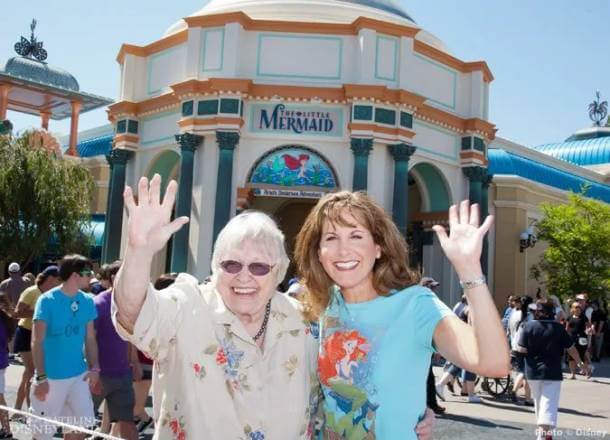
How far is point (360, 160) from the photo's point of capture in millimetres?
16922

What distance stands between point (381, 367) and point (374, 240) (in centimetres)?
58

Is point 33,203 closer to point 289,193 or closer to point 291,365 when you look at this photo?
point 289,193

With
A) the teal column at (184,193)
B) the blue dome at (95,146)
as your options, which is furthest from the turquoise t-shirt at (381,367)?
the blue dome at (95,146)

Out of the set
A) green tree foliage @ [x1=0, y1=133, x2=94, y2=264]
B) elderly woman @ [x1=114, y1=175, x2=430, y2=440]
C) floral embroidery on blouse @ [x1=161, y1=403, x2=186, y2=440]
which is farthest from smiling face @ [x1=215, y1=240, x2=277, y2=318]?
green tree foliage @ [x1=0, y1=133, x2=94, y2=264]

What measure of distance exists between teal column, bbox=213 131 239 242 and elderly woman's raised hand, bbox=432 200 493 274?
14.5 metres

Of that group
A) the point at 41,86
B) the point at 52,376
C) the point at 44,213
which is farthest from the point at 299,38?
the point at 41,86

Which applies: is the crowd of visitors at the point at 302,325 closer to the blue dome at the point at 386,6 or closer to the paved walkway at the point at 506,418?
the paved walkway at the point at 506,418

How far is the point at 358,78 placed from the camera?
56.4 feet

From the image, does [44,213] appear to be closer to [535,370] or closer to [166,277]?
[166,277]

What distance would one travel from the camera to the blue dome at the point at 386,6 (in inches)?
767

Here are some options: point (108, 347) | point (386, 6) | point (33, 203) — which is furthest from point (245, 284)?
point (33, 203)

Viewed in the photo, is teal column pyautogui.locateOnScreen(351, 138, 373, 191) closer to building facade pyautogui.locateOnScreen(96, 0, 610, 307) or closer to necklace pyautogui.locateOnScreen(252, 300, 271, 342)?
building facade pyautogui.locateOnScreen(96, 0, 610, 307)

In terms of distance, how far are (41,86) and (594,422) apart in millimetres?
35958

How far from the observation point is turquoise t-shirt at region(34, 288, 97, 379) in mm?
5512
